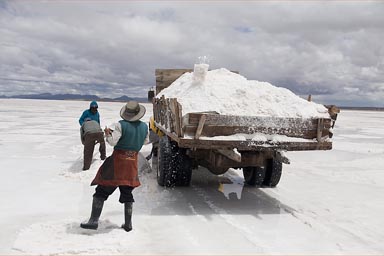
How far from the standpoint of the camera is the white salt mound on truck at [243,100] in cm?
533

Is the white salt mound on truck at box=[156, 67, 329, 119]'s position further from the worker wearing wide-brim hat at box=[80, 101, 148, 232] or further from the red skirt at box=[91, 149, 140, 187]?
the red skirt at box=[91, 149, 140, 187]

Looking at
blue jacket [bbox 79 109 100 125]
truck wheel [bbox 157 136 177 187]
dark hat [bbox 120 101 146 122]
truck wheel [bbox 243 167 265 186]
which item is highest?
dark hat [bbox 120 101 146 122]

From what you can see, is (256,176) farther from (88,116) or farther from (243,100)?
(88,116)

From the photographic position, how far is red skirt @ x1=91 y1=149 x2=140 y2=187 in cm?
421

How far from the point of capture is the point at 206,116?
4.95 metres

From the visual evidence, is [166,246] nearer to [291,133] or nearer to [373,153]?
[291,133]

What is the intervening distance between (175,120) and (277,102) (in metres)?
1.68

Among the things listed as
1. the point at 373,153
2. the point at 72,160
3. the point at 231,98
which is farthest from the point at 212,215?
the point at 373,153

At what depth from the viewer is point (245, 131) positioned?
5125mm

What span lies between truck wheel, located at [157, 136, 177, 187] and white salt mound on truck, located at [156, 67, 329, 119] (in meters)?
0.83

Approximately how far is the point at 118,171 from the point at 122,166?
7 centimetres

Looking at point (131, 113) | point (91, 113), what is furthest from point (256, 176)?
point (91, 113)

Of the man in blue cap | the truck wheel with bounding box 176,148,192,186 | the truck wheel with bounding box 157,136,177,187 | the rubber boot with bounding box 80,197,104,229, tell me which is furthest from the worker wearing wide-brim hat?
the man in blue cap

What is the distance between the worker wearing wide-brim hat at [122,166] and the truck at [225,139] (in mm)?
794
